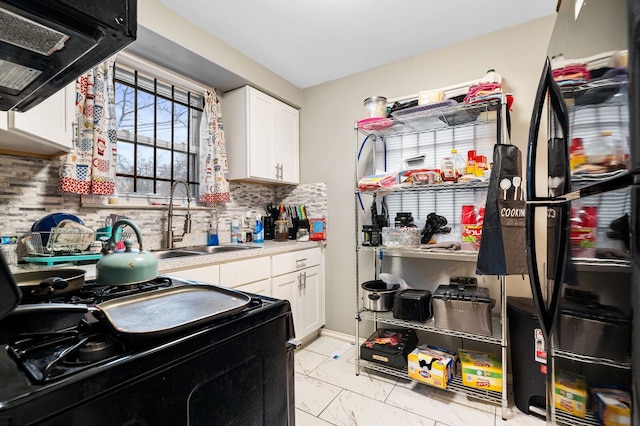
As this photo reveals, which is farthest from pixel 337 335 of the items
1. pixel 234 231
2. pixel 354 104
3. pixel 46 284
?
pixel 46 284

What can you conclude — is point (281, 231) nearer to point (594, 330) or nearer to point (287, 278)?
point (287, 278)

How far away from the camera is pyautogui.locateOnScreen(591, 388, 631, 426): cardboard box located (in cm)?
48

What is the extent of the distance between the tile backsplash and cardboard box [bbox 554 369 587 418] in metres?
2.14

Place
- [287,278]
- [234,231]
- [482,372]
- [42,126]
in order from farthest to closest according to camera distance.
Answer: [234,231]
[287,278]
[482,372]
[42,126]

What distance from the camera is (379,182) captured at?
2.26m

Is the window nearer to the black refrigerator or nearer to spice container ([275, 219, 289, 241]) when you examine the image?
spice container ([275, 219, 289, 241])

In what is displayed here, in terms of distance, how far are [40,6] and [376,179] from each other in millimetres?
1995

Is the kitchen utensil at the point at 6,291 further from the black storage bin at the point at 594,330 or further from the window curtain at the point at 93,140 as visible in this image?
the window curtain at the point at 93,140

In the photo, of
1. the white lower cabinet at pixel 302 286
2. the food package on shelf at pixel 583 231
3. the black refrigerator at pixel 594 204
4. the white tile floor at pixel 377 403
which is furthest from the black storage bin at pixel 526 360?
the white lower cabinet at pixel 302 286

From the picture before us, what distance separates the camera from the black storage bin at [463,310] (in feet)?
6.25

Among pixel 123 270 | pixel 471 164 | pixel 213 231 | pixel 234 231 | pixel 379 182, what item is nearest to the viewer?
pixel 123 270

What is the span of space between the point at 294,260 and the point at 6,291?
224 centimetres

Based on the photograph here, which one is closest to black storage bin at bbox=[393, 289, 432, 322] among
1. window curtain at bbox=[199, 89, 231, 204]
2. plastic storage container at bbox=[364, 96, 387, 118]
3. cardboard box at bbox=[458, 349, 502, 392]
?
cardboard box at bbox=[458, 349, 502, 392]

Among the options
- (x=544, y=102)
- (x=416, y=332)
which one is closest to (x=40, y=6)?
(x=544, y=102)
